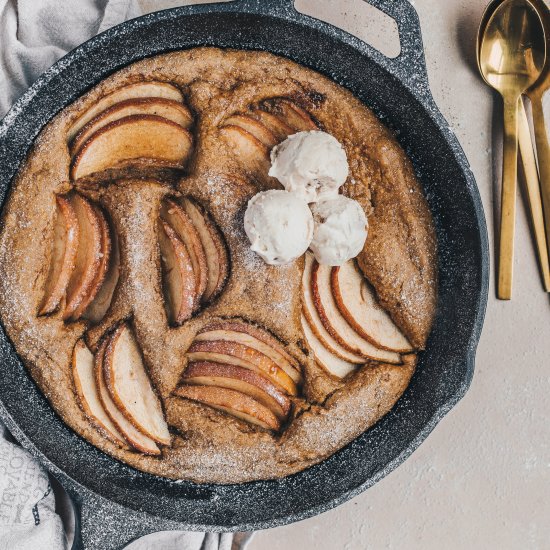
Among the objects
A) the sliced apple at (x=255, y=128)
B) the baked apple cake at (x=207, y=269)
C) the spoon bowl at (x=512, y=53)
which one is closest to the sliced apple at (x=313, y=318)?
the baked apple cake at (x=207, y=269)

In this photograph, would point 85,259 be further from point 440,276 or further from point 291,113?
point 440,276

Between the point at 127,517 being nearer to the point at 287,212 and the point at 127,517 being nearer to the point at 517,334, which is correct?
the point at 287,212

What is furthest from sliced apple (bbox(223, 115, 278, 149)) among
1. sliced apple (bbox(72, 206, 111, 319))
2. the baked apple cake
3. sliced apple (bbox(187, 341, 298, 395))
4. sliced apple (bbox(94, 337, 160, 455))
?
sliced apple (bbox(94, 337, 160, 455))

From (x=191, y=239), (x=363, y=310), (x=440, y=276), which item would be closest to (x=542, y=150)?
(x=440, y=276)

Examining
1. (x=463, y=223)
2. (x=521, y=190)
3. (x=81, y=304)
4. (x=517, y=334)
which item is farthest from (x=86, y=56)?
(x=517, y=334)

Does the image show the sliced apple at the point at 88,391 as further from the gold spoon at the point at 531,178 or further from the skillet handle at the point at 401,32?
the gold spoon at the point at 531,178

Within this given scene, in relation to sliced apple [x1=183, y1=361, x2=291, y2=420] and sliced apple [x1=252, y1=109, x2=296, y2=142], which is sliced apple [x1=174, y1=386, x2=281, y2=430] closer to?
sliced apple [x1=183, y1=361, x2=291, y2=420]
